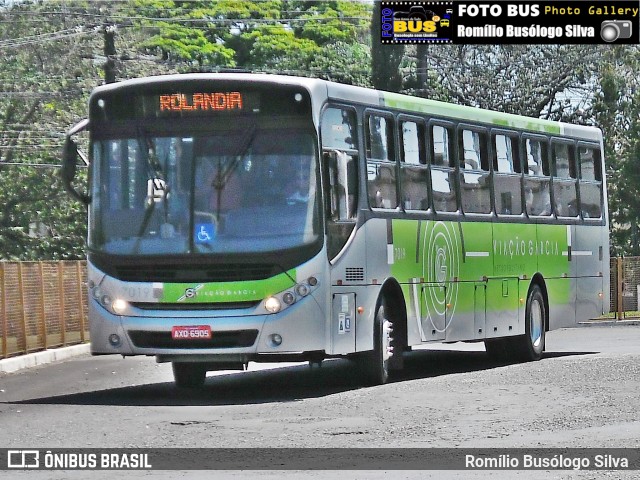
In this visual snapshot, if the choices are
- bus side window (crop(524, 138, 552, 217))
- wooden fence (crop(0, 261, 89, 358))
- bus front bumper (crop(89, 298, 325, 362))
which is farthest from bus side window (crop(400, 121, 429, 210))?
wooden fence (crop(0, 261, 89, 358))

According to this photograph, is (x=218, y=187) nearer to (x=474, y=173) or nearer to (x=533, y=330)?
(x=474, y=173)

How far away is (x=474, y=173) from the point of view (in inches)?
877

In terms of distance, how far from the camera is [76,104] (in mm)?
55156

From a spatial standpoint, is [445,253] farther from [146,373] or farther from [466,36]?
[466,36]

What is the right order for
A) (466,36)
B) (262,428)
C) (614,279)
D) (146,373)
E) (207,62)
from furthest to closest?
(207,62)
(614,279)
(466,36)
(146,373)
(262,428)

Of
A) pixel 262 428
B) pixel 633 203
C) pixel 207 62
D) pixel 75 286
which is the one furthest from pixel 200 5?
pixel 262 428

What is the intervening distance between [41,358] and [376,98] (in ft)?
29.2

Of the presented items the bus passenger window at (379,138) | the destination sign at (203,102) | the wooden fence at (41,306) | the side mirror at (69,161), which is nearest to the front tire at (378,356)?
the bus passenger window at (379,138)

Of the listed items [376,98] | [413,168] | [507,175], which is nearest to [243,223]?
[376,98]

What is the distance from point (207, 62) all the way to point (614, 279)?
2294cm

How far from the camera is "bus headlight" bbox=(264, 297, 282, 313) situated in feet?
57.2

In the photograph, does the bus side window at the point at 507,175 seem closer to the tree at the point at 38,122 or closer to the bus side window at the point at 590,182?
the bus side window at the point at 590,182

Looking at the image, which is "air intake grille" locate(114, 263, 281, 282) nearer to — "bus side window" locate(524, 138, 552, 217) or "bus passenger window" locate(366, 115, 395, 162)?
"bus passenger window" locate(366, 115, 395, 162)

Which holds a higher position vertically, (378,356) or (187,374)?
(378,356)
